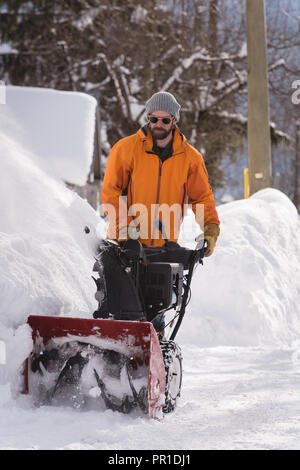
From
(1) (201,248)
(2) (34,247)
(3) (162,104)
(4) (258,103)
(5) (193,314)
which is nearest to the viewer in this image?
(3) (162,104)

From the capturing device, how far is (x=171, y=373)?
3.73 m

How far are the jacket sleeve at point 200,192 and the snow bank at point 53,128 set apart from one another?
3.02 m

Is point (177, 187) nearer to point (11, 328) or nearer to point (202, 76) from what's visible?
point (11, 328)

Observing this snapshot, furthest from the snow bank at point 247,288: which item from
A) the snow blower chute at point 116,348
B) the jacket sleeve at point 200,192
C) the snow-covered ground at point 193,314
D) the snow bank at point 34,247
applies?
the snow blower chute at point 116,348

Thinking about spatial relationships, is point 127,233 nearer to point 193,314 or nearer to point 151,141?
point 151,141

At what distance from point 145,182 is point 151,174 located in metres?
0.06

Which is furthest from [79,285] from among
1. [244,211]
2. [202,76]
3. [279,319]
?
[202,76]

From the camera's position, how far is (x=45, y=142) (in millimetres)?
7383

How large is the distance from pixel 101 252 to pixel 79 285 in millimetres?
1388

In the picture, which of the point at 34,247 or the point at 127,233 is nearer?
the point at 127,233

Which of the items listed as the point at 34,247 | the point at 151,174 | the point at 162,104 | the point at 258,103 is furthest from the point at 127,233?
the point at 258,103

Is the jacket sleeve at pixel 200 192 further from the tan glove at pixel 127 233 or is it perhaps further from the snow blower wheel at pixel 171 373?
the snow blower wheel at pixel 171 373

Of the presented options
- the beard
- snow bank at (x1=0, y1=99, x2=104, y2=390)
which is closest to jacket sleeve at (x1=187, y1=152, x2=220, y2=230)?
the beard

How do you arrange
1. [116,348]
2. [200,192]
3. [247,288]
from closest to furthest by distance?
[116,348] < [200,192] < [247,288]
